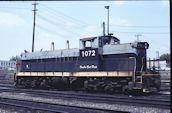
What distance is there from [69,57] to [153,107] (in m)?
7.97

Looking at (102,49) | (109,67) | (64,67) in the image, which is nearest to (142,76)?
(109,67)

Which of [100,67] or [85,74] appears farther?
[85,74]

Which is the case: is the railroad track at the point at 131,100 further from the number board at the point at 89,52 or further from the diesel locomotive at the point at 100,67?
the number board at the point at 89,52

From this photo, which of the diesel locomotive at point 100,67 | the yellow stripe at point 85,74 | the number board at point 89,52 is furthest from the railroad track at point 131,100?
the number board at point 89,52

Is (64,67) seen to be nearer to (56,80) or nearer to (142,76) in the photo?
(56,80)

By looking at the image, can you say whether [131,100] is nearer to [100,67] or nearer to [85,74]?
[100,67]

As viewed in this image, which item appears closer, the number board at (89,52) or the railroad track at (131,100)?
the railroad track at (131,100)

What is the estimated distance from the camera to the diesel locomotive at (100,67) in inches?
478

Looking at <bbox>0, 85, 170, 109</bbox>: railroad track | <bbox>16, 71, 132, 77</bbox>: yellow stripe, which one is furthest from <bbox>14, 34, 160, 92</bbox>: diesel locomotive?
<bbox>0, 85, 170, 109</bbox>: railroad track

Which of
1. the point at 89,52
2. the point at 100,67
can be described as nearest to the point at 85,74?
the point at 100,67

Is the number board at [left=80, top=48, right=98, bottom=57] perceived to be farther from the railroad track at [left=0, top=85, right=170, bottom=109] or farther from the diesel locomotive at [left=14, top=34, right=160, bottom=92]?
the railroad track at [left=0, top=85, right=170, bottom=109]

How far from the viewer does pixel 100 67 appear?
13.3 m

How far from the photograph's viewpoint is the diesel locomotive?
12.1 metres

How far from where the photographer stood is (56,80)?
606 inches
